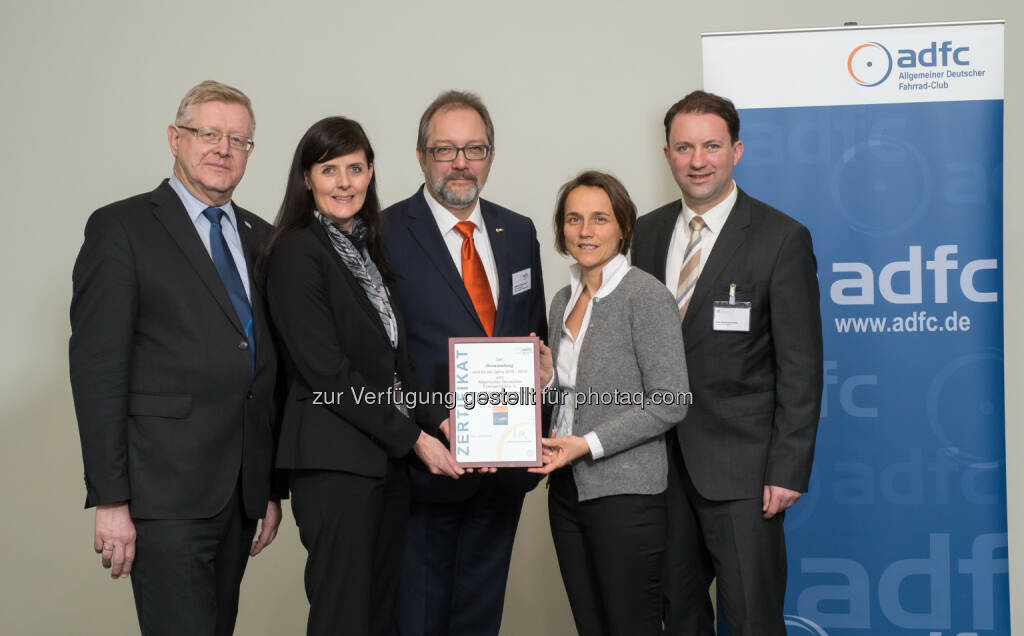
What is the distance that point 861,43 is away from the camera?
11.0ft

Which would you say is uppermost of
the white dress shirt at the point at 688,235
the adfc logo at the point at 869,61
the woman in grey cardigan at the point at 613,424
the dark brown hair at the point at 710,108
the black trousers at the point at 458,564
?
the adfc logo at the point at 869,61

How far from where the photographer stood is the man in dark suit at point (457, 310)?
2.78 m

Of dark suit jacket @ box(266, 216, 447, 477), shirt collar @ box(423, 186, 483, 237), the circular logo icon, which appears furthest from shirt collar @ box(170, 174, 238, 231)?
the circular logo icon

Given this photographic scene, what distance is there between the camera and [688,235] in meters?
2.88

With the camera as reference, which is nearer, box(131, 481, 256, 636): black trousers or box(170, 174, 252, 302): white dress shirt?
box(131, 481, 256, 636): black trousers

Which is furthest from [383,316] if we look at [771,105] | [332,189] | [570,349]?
[771,105]

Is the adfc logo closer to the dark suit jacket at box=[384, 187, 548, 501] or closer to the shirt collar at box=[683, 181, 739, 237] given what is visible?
the shirt collar at box=[683, 181, 739, 237]

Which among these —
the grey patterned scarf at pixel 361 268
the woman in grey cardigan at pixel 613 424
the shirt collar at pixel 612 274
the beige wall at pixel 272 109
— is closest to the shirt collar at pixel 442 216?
the grey patterned scarf at pixel 361 268

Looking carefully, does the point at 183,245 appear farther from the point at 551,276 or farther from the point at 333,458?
the point at 551,276

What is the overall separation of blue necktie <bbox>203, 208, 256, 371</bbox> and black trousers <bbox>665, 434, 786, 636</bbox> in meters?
1.38

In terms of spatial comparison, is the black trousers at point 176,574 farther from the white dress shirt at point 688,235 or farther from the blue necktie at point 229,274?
the white dress shirt at point 688,235

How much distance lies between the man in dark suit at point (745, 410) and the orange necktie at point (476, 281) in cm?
63

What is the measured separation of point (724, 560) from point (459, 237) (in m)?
1.36

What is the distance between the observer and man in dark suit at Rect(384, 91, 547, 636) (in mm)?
2775
